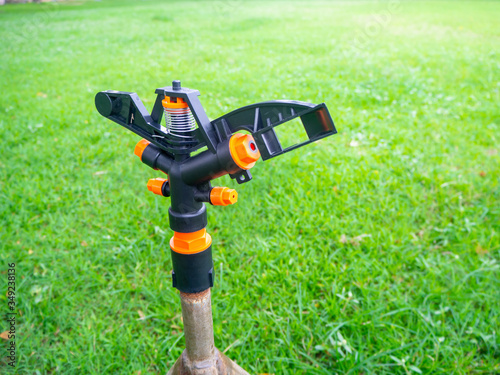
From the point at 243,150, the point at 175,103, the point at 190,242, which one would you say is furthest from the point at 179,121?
the point at 190,242

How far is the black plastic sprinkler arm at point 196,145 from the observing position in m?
0.91

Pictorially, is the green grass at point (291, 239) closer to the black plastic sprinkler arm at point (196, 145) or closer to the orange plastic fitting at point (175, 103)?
the black plastic sprinkler arm at point (196, 145)

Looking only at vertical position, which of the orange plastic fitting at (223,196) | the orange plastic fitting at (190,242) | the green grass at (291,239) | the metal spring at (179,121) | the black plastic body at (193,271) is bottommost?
the green grass at (291,239)

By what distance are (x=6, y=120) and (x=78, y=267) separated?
9.87 ft

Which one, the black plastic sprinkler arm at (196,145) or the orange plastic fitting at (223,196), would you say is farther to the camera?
the orange plastic fitting at (223,196)

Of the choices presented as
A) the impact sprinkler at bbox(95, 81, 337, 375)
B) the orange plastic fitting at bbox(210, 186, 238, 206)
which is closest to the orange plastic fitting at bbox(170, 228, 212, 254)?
the impact sprinkler at bbox(95, 81, 337, 375)

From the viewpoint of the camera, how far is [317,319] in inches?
80.6

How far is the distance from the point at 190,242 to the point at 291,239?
1.56 metres

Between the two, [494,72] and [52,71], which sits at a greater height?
[52,71]

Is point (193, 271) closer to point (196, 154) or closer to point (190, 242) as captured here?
point (190, 242)

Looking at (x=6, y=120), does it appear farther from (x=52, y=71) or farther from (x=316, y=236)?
(x=316, y=236)

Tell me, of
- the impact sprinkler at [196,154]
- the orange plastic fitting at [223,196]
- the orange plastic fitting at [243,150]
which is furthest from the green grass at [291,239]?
the orange plastic fitting at [243,150]

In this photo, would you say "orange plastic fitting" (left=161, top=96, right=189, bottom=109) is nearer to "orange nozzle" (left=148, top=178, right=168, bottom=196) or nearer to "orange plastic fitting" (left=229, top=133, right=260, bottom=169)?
"orange plastic fitting" (left=229, top=133, right=260, bottom=169)

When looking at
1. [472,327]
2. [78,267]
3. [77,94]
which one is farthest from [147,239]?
[77,94]
